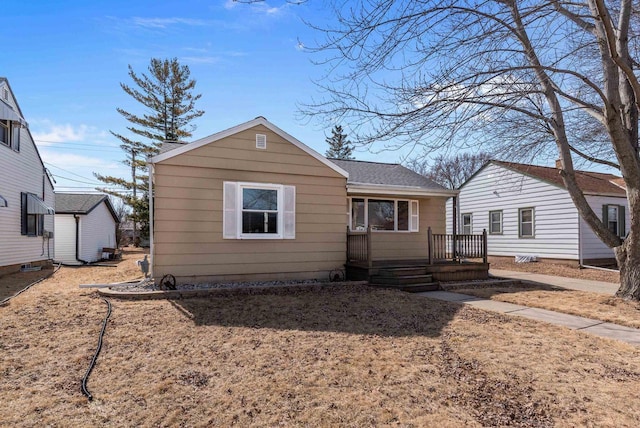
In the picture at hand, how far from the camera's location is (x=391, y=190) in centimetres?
1057

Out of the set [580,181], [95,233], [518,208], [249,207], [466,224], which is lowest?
[95,233]

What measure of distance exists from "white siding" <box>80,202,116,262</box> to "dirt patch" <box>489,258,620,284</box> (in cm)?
1764

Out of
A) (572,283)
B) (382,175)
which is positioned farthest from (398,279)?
(572,283)

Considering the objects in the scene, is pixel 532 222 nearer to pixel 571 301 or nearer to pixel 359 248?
pixel 571 301

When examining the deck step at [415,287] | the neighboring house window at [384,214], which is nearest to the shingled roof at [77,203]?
the neighboring house window at [384,214]

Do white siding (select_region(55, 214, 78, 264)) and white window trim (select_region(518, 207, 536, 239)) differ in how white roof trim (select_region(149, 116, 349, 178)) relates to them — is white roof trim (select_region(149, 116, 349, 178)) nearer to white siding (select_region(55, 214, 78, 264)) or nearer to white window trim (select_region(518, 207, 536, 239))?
white window trim (select_region(518, 207, 536, 239))

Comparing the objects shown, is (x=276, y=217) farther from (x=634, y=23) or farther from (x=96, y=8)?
(x=634, y=23)

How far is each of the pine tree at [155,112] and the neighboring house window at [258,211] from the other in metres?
23.4

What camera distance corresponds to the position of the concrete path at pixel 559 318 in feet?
16.9

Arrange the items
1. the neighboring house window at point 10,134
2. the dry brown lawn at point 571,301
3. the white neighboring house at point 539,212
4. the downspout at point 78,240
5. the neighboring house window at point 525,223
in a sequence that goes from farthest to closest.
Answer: the downspout at point 78,240 < the neighboring house window at point 525,223 < the white neighboring house at point 539,212 < the neighboring house window at point 10,134 < the dry brown lawn at point 571,301

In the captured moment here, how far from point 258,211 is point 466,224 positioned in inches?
503

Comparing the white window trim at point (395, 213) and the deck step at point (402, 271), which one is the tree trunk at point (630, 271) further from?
the white window trim at point (395, 213)

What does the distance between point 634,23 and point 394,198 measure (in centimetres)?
644

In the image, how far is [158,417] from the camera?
2721 millimetres
